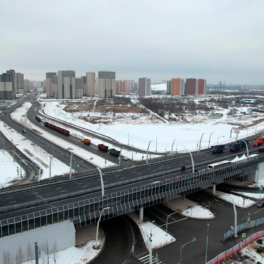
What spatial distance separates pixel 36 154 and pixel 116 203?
3763 centimetres

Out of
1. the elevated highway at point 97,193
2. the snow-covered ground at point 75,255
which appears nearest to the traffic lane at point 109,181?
the elevated highway at point 97,193

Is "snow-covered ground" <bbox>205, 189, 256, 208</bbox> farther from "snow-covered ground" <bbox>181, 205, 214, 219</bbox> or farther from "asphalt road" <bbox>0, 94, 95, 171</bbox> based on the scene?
"asphalt road" <bbox>0, 94, 95, 171</bbox>

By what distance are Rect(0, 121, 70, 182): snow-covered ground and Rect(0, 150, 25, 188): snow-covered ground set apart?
41.5 inches

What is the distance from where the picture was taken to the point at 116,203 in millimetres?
30984

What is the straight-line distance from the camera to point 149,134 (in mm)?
88438

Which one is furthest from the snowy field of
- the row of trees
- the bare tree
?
the bare tree

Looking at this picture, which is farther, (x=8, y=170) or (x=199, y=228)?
(x=8, y=170)

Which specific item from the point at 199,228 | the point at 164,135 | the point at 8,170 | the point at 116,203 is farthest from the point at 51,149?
the point at 199,228

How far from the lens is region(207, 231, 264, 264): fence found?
26062 millimetres

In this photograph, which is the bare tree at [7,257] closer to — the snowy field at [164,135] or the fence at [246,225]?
the fence at [246,225]

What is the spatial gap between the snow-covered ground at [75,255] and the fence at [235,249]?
11793 mm

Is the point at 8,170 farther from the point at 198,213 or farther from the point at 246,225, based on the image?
the point at 246,225

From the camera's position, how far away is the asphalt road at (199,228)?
2727cm

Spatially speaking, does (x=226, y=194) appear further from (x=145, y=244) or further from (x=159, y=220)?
(x=145, y=244)
